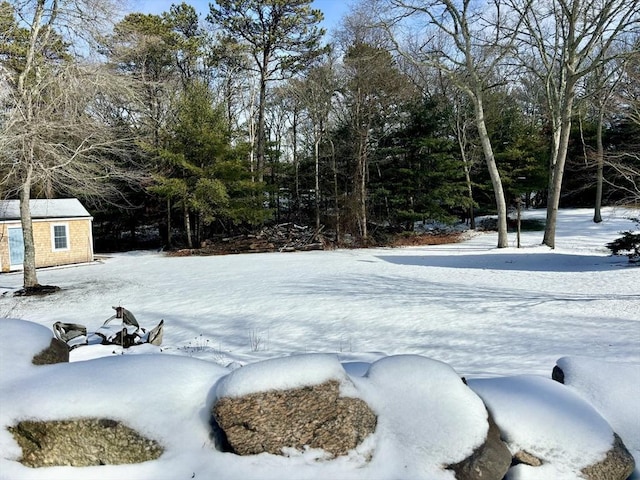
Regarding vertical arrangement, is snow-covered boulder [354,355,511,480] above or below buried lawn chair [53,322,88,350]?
above

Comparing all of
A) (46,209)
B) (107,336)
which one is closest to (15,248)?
(46,209)

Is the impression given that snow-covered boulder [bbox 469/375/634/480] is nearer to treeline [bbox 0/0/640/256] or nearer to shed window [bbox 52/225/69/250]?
treeline [bbox 0/0/640/256]

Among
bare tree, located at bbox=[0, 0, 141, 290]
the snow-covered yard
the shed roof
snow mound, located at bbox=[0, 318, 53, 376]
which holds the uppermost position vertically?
bare tree, located at bbox=[0, 0, 141, 290]

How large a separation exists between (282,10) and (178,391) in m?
23.8

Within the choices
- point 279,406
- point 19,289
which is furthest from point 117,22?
point 279,406

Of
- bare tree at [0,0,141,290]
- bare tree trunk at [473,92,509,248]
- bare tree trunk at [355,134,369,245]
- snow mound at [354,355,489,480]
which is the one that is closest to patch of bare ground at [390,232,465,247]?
bare tree trunk at [355,134,369,245]

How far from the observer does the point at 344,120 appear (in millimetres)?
23875

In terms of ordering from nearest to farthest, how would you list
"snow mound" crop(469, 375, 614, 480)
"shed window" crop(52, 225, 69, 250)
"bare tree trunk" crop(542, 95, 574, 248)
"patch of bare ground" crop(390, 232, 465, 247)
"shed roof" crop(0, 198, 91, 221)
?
"snow mound" crop(469, 375, 614, 480), "bare tree trunk" crop(542, 95, 574, 248), "shed roof" crop(0, 198, 91, 221), "shed window" crop(52, 225, 69, 250), "patch of bare ground" crop(390, 232, 465, 247)

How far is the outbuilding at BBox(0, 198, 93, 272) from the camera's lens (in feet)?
51.3

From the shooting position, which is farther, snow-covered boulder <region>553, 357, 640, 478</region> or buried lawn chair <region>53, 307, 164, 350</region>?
buried lawn chair <region>53, 307, 164, 350</region>

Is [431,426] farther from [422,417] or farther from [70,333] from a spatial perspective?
[70,333]

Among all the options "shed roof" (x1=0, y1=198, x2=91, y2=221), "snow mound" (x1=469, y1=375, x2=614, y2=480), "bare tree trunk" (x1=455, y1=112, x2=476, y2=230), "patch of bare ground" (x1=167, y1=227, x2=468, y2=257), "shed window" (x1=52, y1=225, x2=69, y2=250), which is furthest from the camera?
"bare tree trunk" (x1=455, y1=112, x2=476, y2=230)

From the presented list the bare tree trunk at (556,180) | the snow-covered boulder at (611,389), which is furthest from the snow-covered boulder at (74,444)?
the bare tree trunk at (556,180)

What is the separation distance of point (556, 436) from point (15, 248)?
1867 centimetres
